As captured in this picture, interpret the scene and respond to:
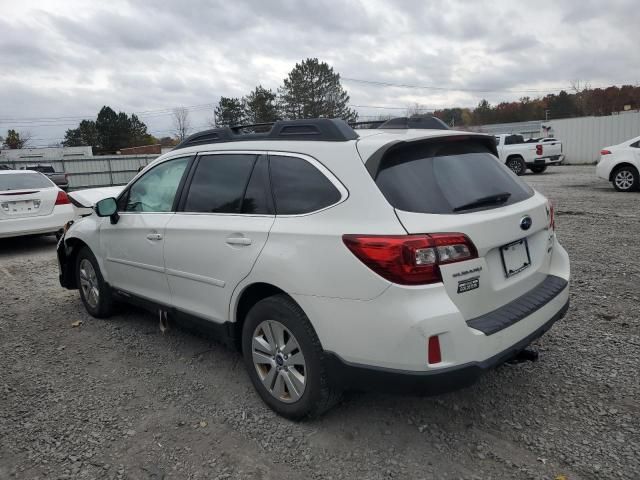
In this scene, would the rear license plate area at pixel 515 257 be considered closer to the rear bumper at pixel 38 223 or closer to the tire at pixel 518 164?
the rear bumper at pixel 38 223

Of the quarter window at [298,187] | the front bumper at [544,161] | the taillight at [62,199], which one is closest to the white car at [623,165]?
the front bumper at [544,161]

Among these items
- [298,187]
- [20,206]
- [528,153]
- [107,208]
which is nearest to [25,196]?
[20,206]

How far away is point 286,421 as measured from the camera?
3.02m

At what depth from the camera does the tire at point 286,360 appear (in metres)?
2.74

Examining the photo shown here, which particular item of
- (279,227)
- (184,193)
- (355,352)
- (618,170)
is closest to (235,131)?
(184,193)

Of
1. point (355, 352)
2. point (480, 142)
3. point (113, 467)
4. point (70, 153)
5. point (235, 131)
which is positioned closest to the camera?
point (355, 352)

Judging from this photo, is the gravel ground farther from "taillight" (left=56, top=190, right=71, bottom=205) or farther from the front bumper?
the front bumper

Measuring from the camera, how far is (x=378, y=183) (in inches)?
102

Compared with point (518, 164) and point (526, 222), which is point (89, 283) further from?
point (518, 164)

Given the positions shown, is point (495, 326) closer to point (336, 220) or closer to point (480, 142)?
point (336, 220)

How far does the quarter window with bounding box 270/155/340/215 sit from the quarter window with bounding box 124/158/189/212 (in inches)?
44.3

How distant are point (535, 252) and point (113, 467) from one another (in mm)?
2735

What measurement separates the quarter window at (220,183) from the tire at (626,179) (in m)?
12.7

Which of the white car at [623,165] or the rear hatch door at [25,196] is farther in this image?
the white car at [623,165]
